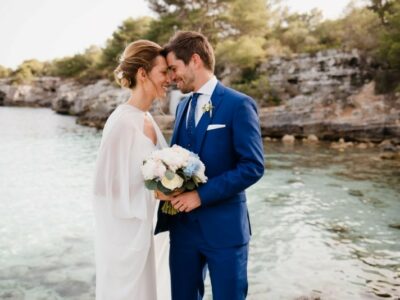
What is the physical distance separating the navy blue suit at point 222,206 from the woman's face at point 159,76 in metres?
0.47

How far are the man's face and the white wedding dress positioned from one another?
0.43 meters

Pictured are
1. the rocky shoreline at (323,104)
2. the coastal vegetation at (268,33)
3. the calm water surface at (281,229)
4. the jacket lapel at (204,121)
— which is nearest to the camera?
the jacket lapel at (204,121)

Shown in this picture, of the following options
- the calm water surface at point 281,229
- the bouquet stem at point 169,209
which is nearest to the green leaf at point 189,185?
the bouquet stem at point 169,209

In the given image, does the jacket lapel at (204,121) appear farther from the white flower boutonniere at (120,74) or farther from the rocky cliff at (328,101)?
the rocky cliff at (328,101)

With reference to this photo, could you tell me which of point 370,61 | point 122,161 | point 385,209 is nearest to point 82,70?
point 370,61

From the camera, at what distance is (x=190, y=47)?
272 cm

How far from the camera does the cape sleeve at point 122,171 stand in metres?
2.86

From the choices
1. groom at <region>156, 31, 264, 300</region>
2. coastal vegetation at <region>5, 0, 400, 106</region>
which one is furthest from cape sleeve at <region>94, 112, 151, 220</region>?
coastal vegetation at <region>5, 0, 400, 106</region>

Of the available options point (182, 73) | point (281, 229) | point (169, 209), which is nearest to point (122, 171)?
point (169, 209)

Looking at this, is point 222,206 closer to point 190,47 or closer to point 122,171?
point 122,171

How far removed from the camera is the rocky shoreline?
1970 centimetres

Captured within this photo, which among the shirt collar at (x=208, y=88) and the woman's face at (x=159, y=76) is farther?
the woman's face at (x=159, y=76)

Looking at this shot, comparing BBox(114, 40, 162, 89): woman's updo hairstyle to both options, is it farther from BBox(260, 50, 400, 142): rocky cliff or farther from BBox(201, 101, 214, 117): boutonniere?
BBox(260, 50, 400, 142): rocky cliff

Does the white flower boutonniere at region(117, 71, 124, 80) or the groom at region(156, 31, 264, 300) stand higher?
the white flower boutonniere at region(117, 71, 124, 80)
